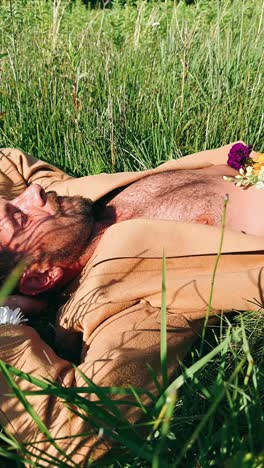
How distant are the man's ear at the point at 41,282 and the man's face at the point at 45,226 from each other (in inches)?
2.1

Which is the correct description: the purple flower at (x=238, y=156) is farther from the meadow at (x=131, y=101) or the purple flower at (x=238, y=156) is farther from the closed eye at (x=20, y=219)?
the closed eye at (x=20, y=219)

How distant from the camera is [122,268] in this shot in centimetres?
288

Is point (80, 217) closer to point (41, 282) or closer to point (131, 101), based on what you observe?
point (41, 282)

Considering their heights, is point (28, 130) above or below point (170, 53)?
below

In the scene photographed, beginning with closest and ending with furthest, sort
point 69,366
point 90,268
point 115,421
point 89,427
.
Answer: point 115,421 < point 89,427 < point 69,366 < point 90,268

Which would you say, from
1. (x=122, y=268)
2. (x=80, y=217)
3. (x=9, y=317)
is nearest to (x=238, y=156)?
(x=80, y=217)

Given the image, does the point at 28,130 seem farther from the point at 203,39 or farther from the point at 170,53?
the point at 203,39

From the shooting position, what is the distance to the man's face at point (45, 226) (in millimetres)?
3004

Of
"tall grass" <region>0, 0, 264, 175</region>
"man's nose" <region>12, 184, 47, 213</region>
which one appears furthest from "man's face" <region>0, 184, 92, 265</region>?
"tall grass" <region>0, 0, 264, 175</region>

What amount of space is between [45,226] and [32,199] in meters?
0.16

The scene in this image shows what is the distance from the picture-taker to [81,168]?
427 cm

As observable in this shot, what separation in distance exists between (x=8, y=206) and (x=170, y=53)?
6.32ft

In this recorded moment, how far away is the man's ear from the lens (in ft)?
9.82

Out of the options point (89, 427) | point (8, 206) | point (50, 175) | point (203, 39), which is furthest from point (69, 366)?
point (203, 39)
